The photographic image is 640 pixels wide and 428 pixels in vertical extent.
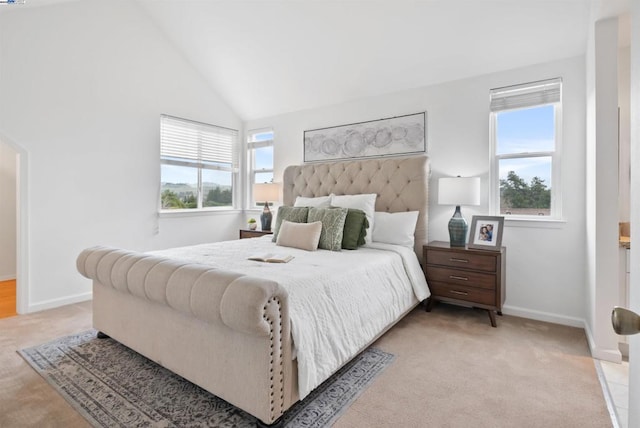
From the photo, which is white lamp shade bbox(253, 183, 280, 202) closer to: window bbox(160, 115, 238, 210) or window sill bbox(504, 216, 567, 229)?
window bbox(160, 115, 238, 210)

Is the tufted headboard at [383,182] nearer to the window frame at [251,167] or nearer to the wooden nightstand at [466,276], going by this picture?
the wooden nightstand at [466,276]

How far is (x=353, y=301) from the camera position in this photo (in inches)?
84.7

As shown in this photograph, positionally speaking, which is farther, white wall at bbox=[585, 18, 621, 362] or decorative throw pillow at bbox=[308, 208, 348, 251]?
decorative throw pillow at bbox=[308, 208, 348, 251]

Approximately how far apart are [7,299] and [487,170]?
5.34 m

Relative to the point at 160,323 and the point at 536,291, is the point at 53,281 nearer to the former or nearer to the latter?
Result: the point at 160,323

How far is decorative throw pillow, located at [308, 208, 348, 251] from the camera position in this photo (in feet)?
9.80

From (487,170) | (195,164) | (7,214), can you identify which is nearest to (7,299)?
(7,214)

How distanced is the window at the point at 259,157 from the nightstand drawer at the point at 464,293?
3.02 meters

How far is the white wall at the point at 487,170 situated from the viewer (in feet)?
9.64

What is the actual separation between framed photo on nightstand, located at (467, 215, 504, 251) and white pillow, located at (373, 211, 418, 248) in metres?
0.55

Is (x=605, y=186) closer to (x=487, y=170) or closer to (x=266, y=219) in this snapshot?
(x=487, y=170)

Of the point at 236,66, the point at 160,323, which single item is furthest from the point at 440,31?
the point at 160,323

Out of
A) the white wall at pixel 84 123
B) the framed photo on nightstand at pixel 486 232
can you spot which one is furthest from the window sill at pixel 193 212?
the framed photo on nightstand at pixel 486 232

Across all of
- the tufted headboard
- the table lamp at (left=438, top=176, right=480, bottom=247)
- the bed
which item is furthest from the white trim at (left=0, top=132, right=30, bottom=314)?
the table lamp at (left=438, top=176, right=480, bottom=247)
